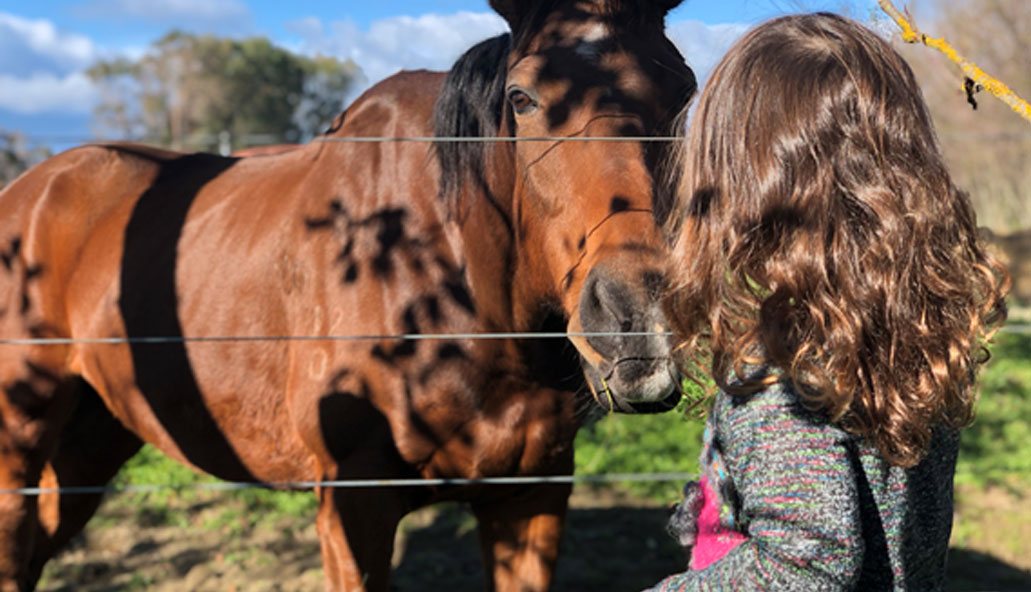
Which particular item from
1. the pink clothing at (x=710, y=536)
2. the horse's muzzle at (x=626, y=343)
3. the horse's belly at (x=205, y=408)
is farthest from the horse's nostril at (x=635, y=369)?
the horse's belly at (x=205, y=408)

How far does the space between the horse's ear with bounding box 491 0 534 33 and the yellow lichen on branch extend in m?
1.12

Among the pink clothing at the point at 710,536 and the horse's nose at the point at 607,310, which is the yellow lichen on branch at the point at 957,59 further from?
the pink clothing at the point at 710,536

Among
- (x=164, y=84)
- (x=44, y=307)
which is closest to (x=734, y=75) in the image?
(x=44, y=307)

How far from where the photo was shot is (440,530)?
5.04 metres

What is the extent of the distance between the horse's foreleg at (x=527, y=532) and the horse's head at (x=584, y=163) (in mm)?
673

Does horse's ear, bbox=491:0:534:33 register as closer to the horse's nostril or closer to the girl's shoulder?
the horse's nostril

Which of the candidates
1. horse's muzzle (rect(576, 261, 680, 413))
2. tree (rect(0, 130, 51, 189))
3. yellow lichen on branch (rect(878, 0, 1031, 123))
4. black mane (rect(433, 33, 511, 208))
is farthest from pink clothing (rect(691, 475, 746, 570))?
tree (rect(0, 130, 51, 189))

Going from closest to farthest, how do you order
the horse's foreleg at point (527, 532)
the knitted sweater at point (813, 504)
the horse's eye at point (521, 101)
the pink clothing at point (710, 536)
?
the knitted sweater at point (813, 504)
the pink clothing at point (710, 536)
the horse's eye at point (521, 101)
the horse's foreleg at point (527, 532)

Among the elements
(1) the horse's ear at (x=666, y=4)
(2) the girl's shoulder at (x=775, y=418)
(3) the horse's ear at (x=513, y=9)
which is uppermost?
(3) the horse's ear at (x=513, y=9)

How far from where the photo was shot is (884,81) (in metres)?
1.27

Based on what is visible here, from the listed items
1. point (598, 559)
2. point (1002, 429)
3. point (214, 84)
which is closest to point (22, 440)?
point (598, 559)

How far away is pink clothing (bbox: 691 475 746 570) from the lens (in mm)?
1374

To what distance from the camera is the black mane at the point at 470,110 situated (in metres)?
2.63

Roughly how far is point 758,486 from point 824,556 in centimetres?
11
